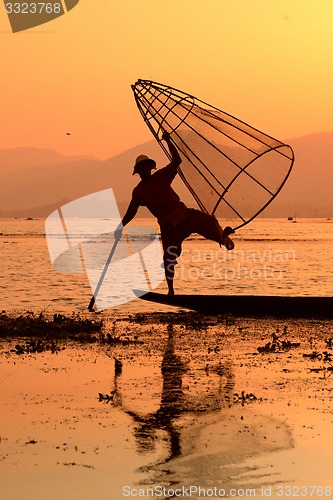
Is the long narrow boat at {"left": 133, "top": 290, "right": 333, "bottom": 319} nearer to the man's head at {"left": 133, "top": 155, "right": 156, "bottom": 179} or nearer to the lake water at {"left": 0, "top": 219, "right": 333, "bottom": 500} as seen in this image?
the lake water at {"left": 0, "top": 219, "right": 333, "bottom": 500}

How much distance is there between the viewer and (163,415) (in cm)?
1047

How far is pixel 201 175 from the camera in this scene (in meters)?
15.3

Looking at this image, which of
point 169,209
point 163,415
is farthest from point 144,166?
point 163,415

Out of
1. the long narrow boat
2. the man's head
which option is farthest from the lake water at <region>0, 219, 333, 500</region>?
the man's head

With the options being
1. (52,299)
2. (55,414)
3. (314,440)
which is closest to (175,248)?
(55,414)

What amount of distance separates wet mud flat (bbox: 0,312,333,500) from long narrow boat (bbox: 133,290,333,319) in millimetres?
539

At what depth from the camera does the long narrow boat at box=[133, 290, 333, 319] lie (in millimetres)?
15656

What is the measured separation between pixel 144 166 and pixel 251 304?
335 cm

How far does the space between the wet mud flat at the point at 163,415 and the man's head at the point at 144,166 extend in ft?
9.68

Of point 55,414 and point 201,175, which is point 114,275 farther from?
point 55,414

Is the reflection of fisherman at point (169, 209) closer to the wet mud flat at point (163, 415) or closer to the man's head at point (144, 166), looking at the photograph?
the man's head at point (144, 166)

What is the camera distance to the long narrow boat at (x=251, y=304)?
51.4 ft

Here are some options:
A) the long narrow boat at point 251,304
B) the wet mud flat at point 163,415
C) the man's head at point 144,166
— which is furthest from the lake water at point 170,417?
the man's head at point 144,166

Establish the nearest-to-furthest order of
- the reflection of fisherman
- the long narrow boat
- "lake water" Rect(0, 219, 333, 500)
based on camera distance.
Result: "lake water" Rect(0, 219, 333, 500) → the reflection of fisherman → the long narrow boat
